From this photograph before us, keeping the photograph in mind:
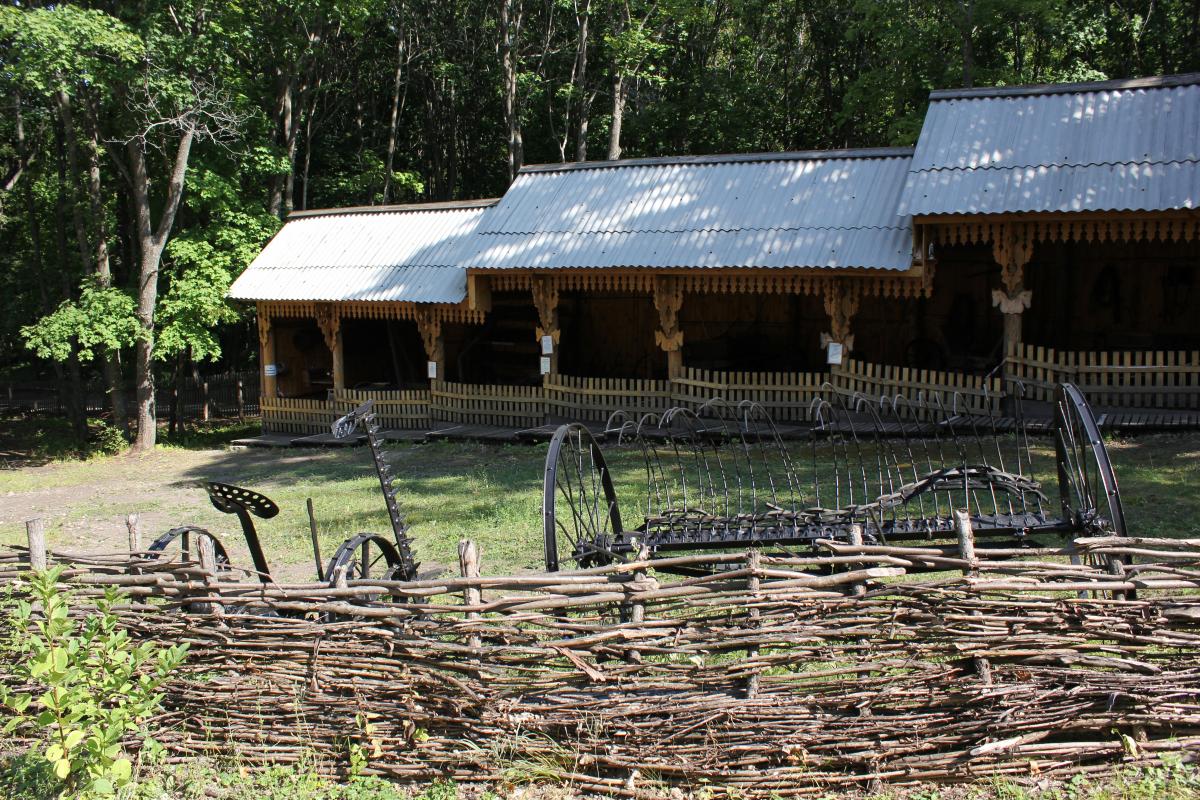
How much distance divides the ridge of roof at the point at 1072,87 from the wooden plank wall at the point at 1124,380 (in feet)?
15.1

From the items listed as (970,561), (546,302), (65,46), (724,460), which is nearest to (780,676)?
(970,561)

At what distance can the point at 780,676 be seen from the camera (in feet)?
17.4

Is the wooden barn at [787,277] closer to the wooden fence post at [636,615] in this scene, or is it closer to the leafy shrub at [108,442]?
the leafy shrub at [108,442]

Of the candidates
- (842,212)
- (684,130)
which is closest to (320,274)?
(842,212)

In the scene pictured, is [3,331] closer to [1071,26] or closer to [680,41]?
[680,41]

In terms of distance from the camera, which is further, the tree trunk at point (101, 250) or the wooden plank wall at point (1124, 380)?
the tree trunk at point (101, 250)

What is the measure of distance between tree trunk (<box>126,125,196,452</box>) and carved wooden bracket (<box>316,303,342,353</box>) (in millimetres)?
4669

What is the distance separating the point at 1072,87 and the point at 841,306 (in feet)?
18.0

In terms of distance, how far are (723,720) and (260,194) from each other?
92.6ft

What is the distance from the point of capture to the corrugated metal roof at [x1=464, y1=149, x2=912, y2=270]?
53.0 ft

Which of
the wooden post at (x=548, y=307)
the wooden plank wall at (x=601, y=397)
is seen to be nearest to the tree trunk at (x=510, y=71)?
the wooden post at (x=548, y=307)

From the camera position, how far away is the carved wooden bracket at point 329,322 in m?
21.2

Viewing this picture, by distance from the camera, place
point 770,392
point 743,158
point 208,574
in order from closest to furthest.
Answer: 1. point 208,574
2. point 770,392
3. point 743,158

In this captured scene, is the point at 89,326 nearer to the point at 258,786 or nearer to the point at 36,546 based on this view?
the point at 36,546
